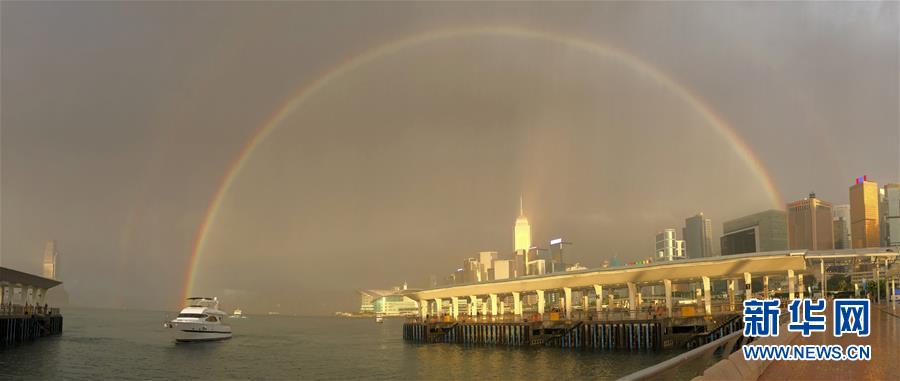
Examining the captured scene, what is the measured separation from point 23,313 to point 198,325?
23.7 meters

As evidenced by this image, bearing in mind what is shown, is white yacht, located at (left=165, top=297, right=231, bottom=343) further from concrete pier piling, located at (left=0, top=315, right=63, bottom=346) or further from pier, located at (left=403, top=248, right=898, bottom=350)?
pier, located at (left=403, top=248, right=898, bottom=350)

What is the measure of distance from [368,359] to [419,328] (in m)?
32.8

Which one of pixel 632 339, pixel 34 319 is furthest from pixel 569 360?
pixel 34 319

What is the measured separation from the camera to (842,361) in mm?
14227

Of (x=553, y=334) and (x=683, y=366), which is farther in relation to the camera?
(x=553, y=334)

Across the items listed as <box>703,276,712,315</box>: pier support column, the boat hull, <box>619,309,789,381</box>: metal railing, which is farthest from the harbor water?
<box>619,309,789,381</box>: metal railing

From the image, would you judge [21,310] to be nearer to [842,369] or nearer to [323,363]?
[323,363]

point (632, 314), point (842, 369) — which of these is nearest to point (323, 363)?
point (632, 314)

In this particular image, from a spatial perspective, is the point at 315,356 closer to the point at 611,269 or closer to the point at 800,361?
the point at 611,269

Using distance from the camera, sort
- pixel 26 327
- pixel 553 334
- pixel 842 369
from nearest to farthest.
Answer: pixel 842 369
pixel 553 334
pixel 26 327

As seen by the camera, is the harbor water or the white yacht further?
the white yacht

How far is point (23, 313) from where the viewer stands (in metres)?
99.8

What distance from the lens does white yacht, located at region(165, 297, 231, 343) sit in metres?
104

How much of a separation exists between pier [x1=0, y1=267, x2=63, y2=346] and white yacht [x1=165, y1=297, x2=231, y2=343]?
60.6 feet
